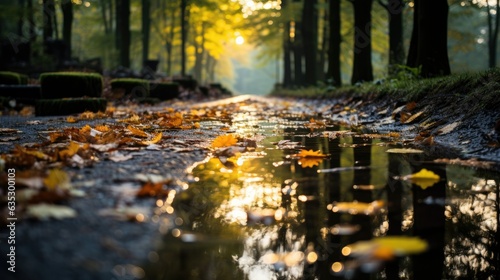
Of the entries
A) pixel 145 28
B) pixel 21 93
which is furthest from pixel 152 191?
pixel 145 28

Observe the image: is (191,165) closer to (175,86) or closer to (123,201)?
(123,201)

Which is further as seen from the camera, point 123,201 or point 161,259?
point 123,201

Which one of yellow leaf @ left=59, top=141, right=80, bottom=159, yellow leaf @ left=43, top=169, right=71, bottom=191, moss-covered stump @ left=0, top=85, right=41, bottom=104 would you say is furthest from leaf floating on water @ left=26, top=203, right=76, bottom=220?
moss-covered stump @ left=0, top=85, right=41, bottom=104

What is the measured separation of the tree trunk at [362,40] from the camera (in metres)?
11.5

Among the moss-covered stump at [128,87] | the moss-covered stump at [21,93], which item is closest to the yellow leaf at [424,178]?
the moss-covered stump at [21,93]

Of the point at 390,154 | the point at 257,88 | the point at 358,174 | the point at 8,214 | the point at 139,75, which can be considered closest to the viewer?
the point at 8,214

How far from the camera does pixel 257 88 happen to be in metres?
99.1

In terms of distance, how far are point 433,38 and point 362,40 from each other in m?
4.79

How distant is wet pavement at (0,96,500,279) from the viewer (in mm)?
1132

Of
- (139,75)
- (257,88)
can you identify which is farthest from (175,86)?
(257,88)

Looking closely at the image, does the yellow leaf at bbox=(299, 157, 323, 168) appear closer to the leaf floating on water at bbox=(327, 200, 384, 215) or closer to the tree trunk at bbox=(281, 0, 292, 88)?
the leaf floating on water at bbox=(327, 200, 384, 215)

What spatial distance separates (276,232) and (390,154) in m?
1.83

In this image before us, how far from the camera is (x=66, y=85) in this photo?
840 centimetres

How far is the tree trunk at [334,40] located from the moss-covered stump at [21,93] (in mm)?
9225
